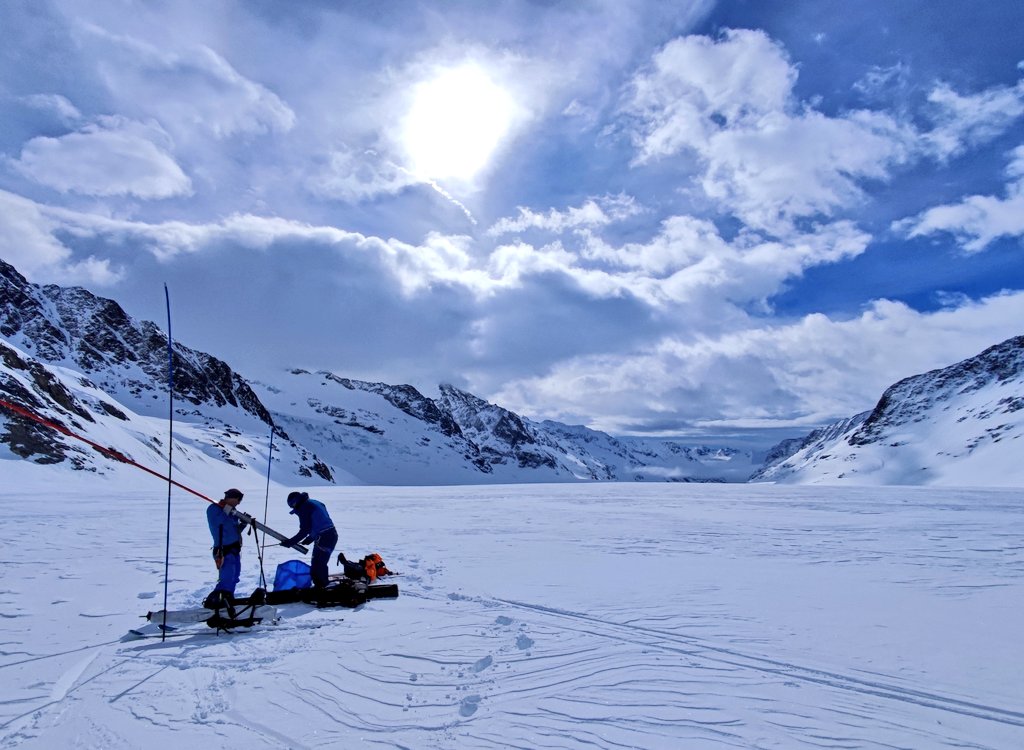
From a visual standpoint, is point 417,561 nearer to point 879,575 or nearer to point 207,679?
point 207,679

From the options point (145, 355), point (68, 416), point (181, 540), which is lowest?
point (181, 540)

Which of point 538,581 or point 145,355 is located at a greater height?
point 145,355

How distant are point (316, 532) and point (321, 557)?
0.47 meters

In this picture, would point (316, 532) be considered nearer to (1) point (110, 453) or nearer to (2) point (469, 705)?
(1) point (110, 453)

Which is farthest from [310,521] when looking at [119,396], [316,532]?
[119,396]

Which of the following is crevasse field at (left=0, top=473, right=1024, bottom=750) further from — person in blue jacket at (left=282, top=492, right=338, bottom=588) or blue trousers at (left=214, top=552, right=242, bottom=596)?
blue trousers at (left=214, top=552, right=242, bottom=596)

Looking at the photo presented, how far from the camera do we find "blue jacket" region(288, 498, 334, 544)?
10.1 m

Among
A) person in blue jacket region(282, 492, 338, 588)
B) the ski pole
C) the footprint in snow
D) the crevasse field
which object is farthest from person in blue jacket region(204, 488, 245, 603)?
the footprint in snow

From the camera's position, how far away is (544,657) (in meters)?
6.97

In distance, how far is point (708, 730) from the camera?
514 centimetres

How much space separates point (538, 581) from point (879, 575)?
282 inches

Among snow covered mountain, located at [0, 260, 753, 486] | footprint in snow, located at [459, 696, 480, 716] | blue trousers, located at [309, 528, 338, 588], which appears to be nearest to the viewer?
footprint in snow, located at [459, 696, 480, 716]

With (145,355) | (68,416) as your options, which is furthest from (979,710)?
(145,355)

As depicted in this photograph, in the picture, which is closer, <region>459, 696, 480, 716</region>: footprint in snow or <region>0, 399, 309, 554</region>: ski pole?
<region>459, 696, 480, 716</region>: footprint in snow
